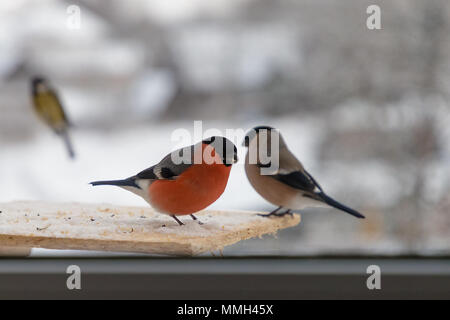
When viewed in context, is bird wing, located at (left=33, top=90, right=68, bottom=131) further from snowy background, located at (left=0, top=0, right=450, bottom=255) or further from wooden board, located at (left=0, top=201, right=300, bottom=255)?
wooden board, located at (left=0, top=201, right=300, bottom=255)

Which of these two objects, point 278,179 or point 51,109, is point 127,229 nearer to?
point 278,179

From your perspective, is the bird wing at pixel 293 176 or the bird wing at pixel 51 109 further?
the bird wing at pixel 51 109

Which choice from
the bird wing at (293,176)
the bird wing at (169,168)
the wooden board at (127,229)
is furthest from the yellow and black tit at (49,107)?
the bird wing at (293,176)

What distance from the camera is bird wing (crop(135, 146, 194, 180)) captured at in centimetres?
80

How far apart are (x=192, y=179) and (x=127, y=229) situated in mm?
113

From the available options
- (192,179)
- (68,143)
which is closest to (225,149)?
(192,179)

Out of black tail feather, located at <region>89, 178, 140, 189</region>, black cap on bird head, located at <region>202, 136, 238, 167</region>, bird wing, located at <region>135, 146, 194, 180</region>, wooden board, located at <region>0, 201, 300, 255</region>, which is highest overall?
black cap on bird head, located at <region>202, 136, 238, 167</region>

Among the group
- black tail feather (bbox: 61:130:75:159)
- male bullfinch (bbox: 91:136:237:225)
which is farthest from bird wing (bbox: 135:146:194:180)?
black tail feather (bbox: 61:130:75:159)

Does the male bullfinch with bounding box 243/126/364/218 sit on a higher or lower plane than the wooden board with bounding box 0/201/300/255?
higher

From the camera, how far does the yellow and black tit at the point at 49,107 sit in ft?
3.53

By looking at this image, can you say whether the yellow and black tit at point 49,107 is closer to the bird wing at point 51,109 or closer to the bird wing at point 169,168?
the bird wing at point 51,109

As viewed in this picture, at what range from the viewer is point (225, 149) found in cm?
79
